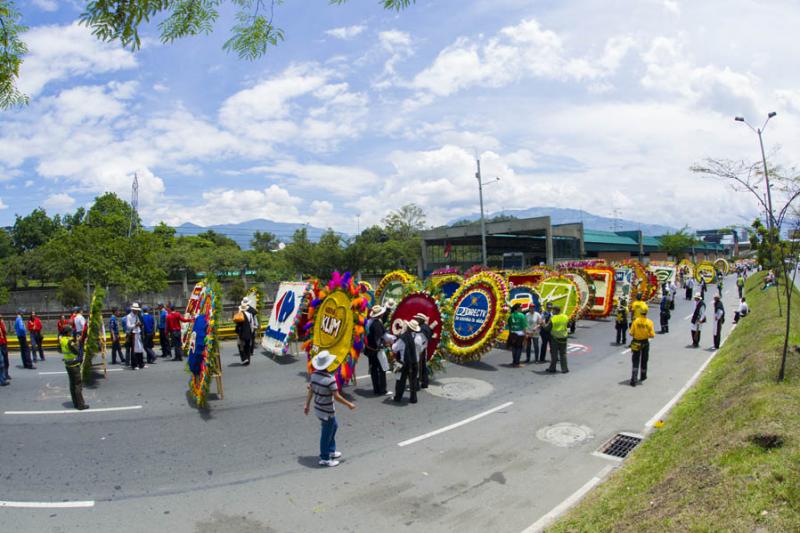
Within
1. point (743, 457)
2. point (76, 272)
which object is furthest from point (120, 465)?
point (76, 272)

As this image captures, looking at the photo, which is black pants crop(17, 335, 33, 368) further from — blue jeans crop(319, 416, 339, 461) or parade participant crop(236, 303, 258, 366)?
blue jeans crop(319, 416, 339, 461)

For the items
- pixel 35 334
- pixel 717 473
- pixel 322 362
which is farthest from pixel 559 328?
pixel 35 334

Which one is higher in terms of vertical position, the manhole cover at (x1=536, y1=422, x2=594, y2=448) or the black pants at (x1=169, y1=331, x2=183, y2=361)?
the black pants at (x1=169, y1=331, x2=183, y2=361)

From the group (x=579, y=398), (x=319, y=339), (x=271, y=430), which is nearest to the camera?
(x=271, y=430)

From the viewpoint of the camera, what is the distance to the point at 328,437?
6844 millimetres

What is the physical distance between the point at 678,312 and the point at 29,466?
2673 centimetres

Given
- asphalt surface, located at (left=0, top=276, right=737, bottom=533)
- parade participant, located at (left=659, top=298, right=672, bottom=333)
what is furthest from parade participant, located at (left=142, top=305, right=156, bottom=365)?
parade participant, located at (left=659, top=298, right=672, bottom=333)

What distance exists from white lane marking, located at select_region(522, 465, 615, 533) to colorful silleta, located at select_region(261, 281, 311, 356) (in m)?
9.80

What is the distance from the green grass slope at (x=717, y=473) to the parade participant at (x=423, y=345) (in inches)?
177

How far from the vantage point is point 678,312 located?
2505cm

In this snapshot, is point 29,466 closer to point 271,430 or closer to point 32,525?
point 32,525

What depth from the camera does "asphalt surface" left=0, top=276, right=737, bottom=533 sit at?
5.59m

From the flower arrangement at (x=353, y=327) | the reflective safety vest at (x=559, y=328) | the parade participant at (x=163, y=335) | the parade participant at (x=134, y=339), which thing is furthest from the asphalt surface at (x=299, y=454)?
the parade participant at (x=163, y=335)

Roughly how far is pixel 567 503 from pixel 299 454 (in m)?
3.87
